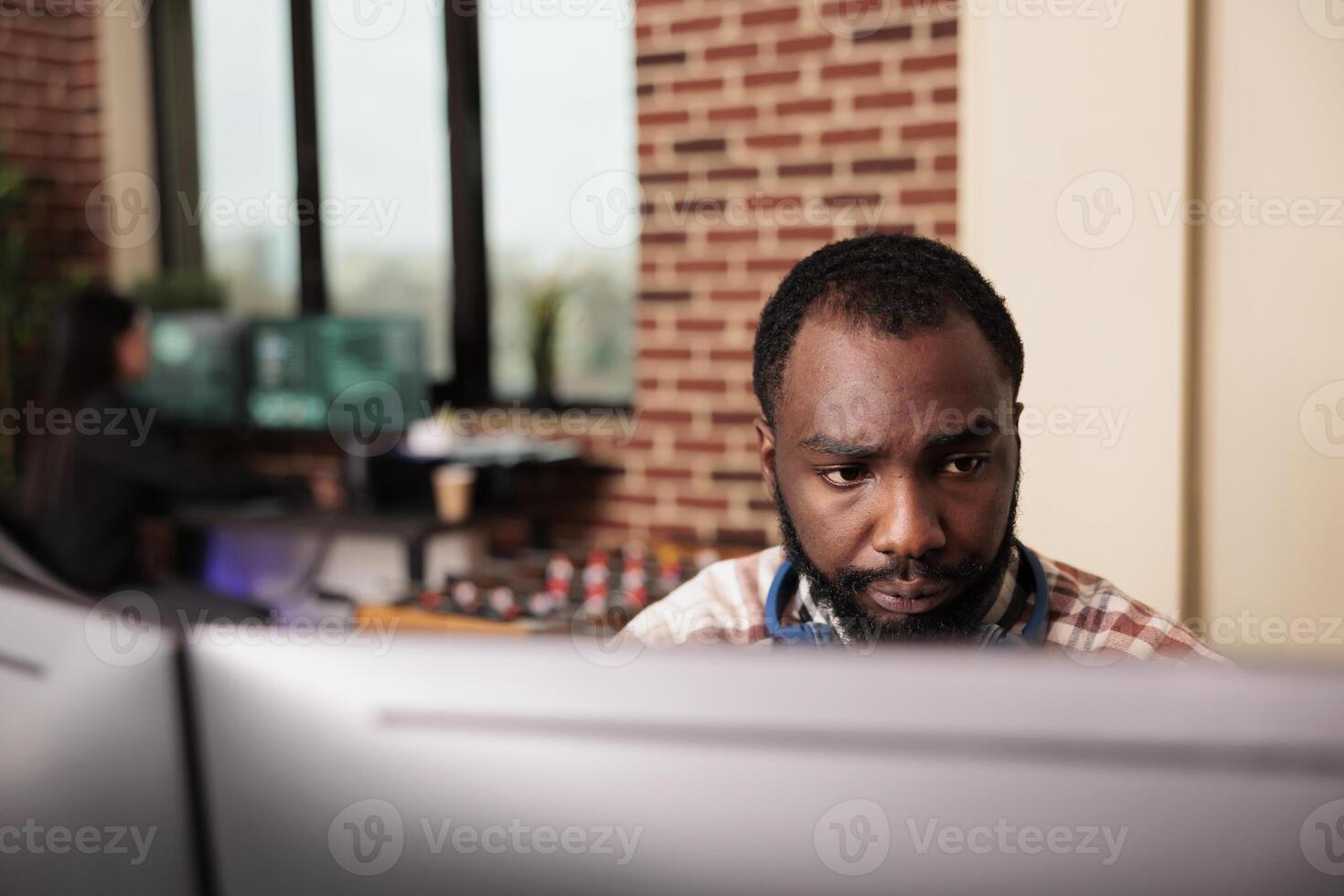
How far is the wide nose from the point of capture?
2.70 feet

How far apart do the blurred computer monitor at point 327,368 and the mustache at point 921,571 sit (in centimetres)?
284

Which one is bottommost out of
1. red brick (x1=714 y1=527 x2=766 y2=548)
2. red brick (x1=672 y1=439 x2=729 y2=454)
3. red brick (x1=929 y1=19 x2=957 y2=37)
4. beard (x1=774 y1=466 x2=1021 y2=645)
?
red brick (x1=714 y1=527 x2=766 y2=548)

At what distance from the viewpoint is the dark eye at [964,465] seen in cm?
86

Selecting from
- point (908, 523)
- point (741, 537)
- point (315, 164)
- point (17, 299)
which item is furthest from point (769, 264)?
point (17, 299)

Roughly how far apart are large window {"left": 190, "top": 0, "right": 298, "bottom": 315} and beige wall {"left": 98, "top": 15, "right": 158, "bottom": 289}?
18cm

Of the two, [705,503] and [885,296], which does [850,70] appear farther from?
→ [885,296]

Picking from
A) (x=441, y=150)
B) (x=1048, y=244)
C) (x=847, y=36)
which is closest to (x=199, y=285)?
(x=441, y=150)

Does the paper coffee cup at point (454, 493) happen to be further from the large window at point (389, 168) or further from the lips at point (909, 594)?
the lips at point (909, 594)

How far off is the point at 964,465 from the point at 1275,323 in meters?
1.01

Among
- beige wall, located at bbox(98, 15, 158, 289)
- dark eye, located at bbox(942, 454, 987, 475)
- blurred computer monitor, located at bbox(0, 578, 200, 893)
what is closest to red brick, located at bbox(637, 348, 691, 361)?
beige wall, located at bbox(98, 15, 158, 289)

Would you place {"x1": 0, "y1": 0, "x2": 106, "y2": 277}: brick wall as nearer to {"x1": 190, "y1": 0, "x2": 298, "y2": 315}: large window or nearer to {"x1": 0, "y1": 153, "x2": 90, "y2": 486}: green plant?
{"x1": 0, "y1": 153, "x2": 90, "y2": 486}: green plant

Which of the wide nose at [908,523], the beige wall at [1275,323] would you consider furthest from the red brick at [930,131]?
the wide nose at [908,523]

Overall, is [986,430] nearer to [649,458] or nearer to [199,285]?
[649,458]

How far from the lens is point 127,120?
14.7ft
